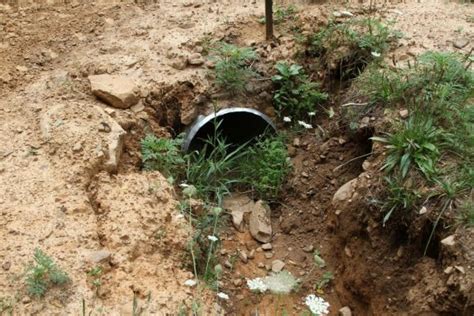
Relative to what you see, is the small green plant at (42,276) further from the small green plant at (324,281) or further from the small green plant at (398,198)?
the small green plant at (398,198)

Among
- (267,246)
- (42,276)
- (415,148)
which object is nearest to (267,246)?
(267,246)

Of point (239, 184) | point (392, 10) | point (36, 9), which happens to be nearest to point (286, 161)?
point (239, 184)

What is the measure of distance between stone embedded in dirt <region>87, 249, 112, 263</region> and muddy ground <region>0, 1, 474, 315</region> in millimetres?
11

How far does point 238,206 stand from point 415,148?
3.74 feet

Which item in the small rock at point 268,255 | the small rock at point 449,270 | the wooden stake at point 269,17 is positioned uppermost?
the wooden stake at point 269,17

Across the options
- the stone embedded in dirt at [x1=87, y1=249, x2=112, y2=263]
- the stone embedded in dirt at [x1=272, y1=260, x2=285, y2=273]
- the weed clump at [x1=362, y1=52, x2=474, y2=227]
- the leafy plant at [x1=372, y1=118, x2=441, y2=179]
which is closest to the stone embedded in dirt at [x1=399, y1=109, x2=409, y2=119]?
the weed clump at [x1=362, y1=52, x2=474, y2=227]

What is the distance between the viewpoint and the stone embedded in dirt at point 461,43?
4293 mm

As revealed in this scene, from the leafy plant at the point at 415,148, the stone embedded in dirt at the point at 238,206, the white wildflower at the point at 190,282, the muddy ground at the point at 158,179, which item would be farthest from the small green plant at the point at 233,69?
the white wildflower at the point at 190,282

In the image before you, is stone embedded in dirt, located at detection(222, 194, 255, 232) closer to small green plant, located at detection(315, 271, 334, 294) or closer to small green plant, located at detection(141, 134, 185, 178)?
small green plant, located at detection(141, 134, 185, 178)

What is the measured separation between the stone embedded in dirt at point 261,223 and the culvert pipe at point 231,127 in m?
0.49

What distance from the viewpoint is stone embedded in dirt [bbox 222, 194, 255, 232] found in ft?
12.9

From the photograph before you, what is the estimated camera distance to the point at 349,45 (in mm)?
4281

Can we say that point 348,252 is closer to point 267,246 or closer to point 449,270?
point 267,246

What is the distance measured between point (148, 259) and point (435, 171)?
1.45 meters
